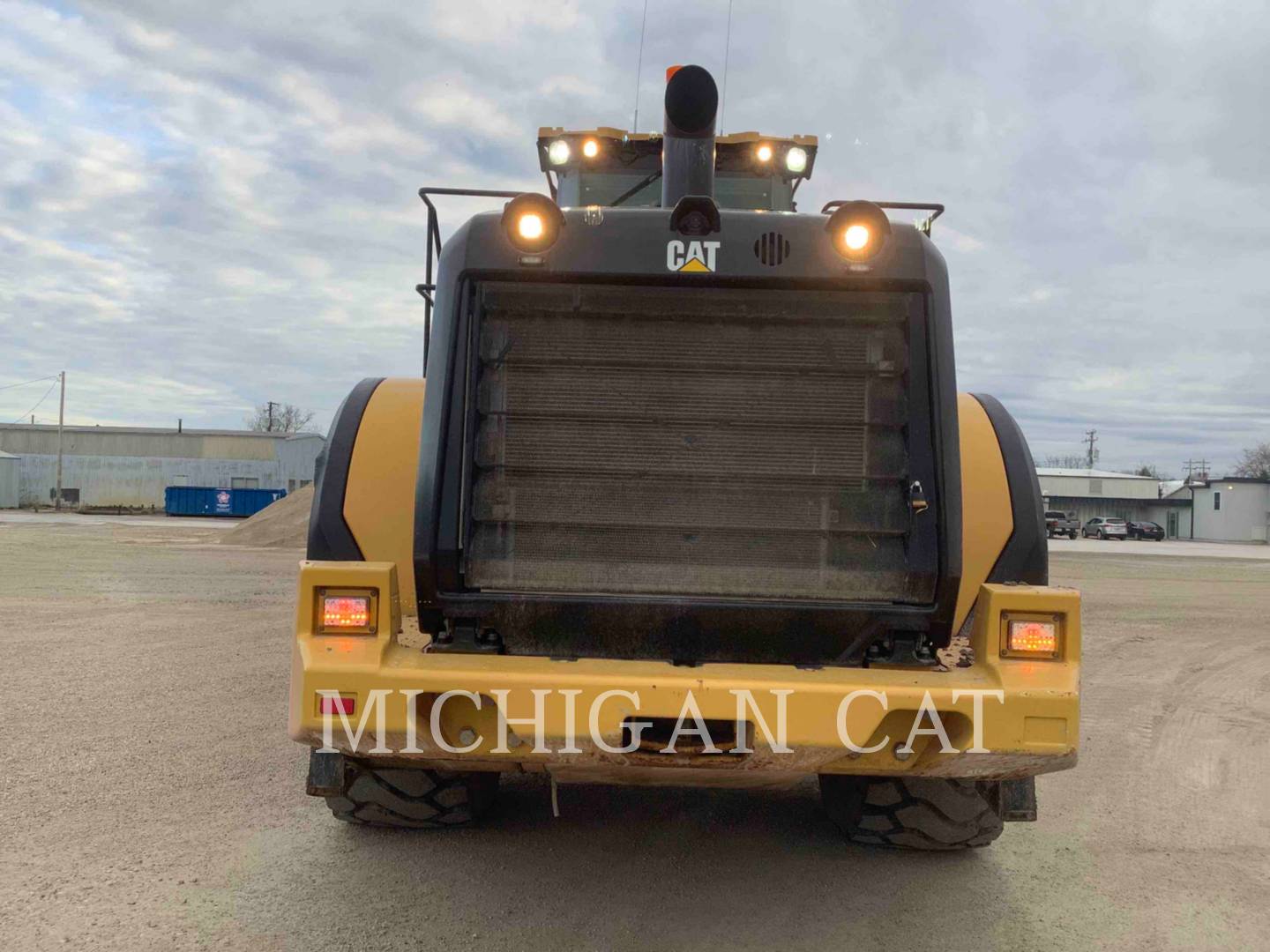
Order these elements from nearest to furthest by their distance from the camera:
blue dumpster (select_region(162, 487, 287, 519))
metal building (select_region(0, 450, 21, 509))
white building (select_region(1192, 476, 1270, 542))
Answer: blue dumpster (select_region(162, 487, 287, 519)) → metal building (select_region(0, 450, 21, 509)) → white building (select_region(1192, 476, 1270, 542))

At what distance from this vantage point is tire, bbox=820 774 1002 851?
3.81m

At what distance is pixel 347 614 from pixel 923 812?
89.4 inches

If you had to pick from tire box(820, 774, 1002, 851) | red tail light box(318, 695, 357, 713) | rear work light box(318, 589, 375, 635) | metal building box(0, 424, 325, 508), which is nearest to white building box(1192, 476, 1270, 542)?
metal building box(0, 424, 325, 508)

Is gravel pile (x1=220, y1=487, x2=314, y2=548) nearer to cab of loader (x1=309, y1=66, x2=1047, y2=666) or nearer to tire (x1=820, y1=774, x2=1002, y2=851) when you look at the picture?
tire (x1=820, y1=774, x2=1002, y2=851)

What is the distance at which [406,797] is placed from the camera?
12.9ft

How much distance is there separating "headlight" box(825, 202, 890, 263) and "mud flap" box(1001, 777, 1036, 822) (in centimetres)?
197

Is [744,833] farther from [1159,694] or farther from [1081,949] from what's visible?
[1159,694]

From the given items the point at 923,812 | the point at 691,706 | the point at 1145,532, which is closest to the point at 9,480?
the point at 1145,532

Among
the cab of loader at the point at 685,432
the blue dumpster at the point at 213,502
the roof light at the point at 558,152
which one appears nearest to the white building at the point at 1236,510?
the blue dumpster at the point at 213,502

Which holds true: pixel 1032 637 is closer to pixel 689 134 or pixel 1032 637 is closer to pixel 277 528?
pixel 689 134

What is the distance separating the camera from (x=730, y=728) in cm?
301

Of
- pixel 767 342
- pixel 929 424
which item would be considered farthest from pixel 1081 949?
pixel 767 342

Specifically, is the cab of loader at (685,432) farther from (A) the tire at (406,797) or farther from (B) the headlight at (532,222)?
(A) the tire at (406,797)

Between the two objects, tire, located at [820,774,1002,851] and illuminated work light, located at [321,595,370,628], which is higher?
illuminated work light, located at [321,595,370,628]
